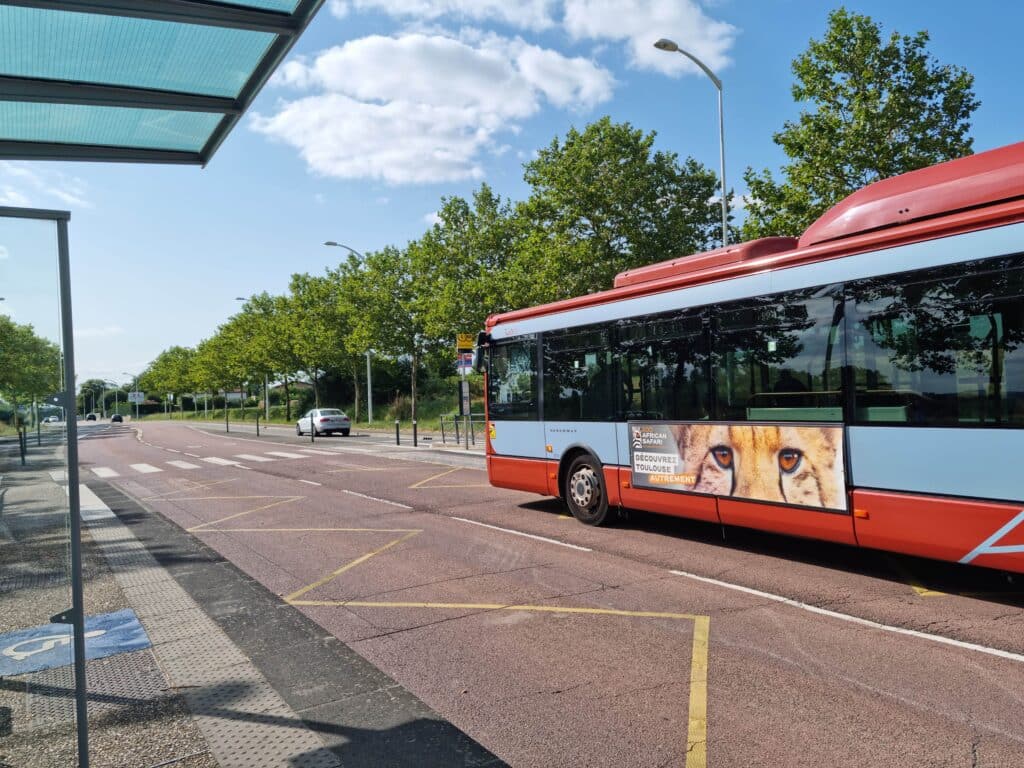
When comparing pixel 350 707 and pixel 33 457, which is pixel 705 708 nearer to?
pixel 350 707

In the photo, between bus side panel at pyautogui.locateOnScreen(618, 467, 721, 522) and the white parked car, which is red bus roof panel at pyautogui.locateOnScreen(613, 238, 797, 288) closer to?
bus side panel at pyautogui.locateOnScreen(618, 467, 721, 522)

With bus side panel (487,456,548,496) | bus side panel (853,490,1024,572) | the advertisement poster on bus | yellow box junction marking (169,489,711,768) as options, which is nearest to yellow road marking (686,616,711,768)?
yellow box junction marking (169,489,711,768)

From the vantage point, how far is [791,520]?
7.16 meters

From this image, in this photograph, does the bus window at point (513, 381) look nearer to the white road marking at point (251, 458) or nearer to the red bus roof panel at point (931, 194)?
the red bus roof panel at point (931, 194)

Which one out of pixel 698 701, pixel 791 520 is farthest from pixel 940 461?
pixel 698 701

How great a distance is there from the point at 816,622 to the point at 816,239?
3714mm

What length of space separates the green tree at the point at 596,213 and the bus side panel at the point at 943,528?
19183mm

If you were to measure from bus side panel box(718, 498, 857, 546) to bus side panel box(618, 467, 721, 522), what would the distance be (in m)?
0.19

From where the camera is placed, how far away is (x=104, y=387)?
144750mm

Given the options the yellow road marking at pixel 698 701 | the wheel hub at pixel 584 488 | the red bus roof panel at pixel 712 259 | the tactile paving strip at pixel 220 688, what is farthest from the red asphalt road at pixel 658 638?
the red bus roof panel at pixel 712 259

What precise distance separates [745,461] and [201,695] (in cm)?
545

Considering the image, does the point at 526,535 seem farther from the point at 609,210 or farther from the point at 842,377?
the point at 609,210

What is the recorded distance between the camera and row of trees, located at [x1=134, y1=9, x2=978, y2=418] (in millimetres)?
17031

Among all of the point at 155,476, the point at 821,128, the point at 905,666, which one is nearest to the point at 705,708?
the point at 905,666
